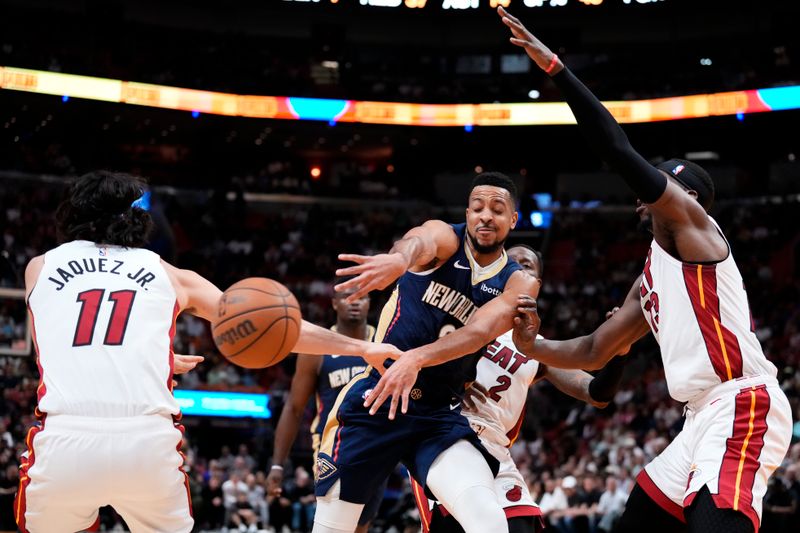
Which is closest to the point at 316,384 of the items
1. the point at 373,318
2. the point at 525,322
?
the point at 525,322

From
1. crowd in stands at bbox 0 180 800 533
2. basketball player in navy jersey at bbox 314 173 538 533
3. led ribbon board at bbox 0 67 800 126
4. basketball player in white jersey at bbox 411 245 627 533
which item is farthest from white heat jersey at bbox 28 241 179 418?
led ribbon board at bbox 0 67 800 126

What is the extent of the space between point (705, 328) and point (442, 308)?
1.53 m

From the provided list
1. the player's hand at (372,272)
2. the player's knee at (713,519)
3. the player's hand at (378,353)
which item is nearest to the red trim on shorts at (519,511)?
the player's hand at (378,353)

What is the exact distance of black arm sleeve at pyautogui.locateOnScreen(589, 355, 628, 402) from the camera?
5.79m

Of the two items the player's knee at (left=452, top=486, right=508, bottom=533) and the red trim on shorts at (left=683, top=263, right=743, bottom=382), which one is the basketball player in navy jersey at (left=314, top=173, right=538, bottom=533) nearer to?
the player's knee at (left=452, top=486, right=508, bottom=533)

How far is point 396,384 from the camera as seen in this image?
475cm

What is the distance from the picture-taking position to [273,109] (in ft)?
87.8

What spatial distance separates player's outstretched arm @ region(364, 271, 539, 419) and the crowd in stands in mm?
5998

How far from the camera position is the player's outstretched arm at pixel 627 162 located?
4406 mm

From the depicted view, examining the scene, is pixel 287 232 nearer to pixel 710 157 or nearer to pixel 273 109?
pixel 273 109

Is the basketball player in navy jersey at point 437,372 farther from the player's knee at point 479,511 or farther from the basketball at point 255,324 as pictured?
the basketball at point 255,324

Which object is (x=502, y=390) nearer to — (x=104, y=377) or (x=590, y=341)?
(x=590, y=341)

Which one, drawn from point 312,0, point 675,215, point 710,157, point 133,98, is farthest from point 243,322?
point 710,157

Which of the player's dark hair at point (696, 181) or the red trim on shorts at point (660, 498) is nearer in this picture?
the red trim on shorts at point (660, 498)
